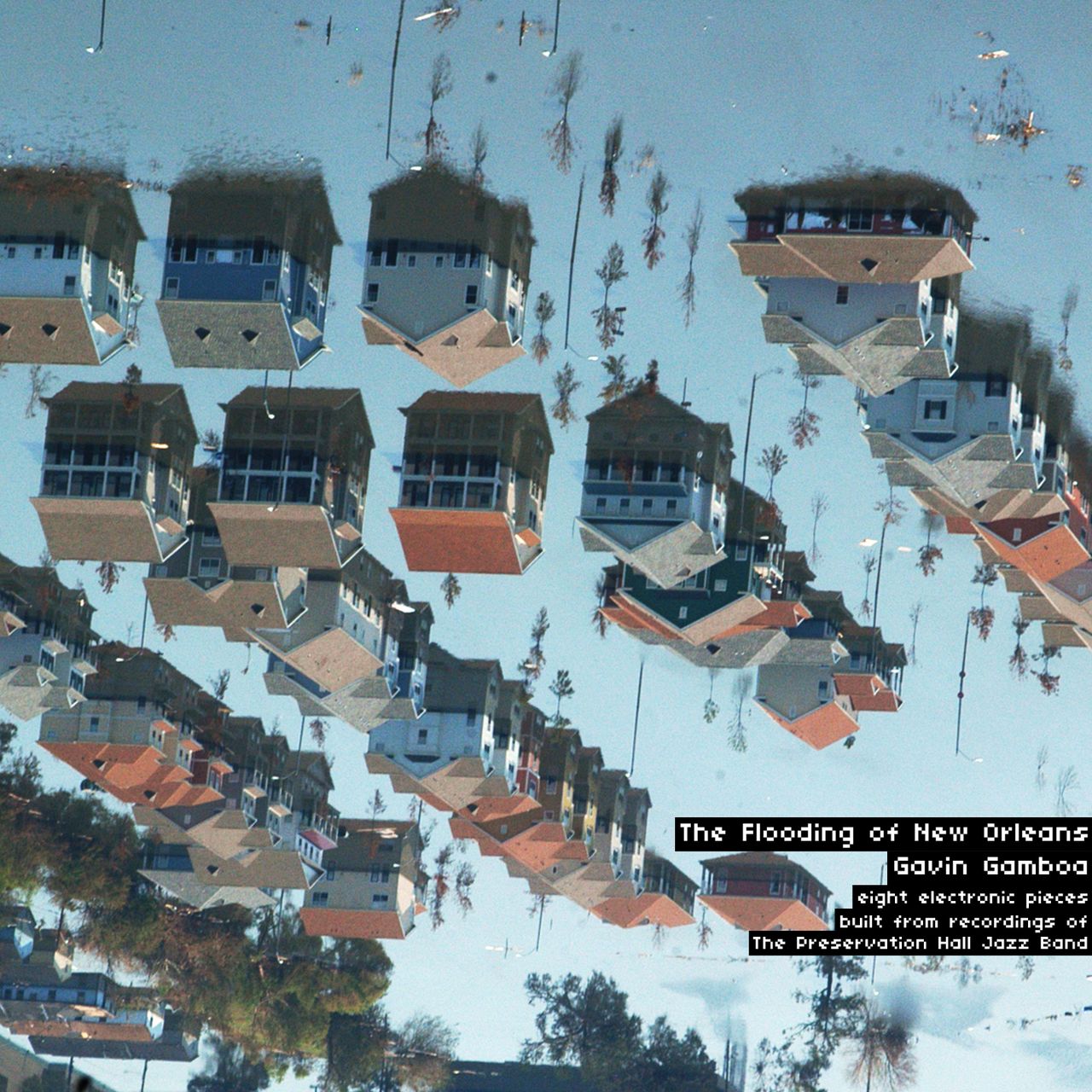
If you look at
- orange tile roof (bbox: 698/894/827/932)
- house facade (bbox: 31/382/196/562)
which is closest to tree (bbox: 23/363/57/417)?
house facade (bbox: 31/382/196/562)

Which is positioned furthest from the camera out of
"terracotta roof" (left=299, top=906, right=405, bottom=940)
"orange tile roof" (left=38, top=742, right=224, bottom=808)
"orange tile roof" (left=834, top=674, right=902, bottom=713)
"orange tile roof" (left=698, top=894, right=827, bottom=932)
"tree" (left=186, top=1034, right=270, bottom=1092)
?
"tree" (left=186, top=1034, right=270, bottom=1092)

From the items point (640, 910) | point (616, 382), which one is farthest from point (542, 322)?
point (640, 910)

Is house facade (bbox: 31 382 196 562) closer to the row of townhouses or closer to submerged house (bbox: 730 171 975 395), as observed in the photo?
the row of townhouses

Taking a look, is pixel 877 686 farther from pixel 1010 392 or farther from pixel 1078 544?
pixel 1010 392

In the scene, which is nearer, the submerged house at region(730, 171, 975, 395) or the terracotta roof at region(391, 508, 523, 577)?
the submerged house at region(730, 171, 975, 395)

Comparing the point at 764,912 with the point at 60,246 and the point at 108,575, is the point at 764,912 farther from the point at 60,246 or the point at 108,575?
the point at 60,246

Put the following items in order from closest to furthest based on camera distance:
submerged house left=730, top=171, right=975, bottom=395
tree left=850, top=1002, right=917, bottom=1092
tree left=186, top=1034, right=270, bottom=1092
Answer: submerged house left=730, top=171, right=975, bottom=395 → tree left=850, top=1002, right=917, bottom=1092 → tree left=186, top=1034, right=270, bottom=1092

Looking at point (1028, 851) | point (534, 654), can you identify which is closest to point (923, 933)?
point (1028, 851)
